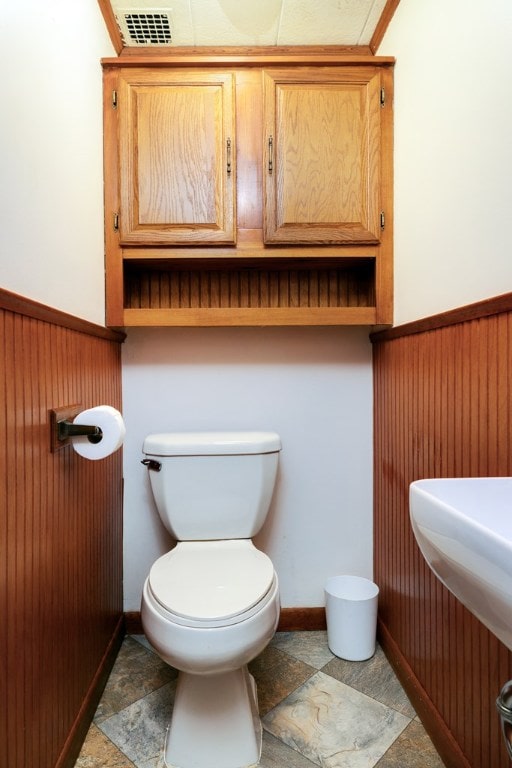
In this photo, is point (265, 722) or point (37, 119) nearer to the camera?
point (37, 119)

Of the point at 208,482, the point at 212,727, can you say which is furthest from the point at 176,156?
the point at 212,727

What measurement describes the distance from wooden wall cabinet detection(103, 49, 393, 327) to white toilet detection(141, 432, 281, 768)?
0.55 m

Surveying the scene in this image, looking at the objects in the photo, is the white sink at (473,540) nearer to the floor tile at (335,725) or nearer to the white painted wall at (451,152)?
the white painted wall at (451,152)

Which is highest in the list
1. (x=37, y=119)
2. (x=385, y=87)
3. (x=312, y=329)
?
(x=385, y=87)

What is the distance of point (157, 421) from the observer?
5.49ft

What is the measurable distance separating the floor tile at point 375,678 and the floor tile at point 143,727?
22.0 inches

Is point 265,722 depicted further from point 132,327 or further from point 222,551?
point 132,327

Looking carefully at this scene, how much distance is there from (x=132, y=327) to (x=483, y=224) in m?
1.20

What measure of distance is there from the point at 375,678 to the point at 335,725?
259 mm

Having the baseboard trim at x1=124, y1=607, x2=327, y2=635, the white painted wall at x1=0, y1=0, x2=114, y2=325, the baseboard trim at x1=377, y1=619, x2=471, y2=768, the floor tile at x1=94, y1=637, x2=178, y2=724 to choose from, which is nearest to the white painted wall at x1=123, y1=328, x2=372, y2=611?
the baseboard trim at x1=124, y1=607, x2=327, y2=635

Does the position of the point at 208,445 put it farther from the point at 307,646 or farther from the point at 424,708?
the point at 424,708

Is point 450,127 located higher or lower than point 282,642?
higher

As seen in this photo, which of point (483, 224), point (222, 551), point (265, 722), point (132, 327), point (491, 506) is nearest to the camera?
point (491, 506)

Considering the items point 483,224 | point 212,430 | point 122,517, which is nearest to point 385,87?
point 483,224
